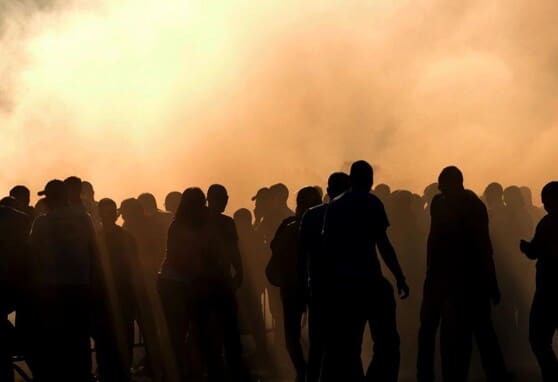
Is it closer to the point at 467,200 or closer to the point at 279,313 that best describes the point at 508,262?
the point at 279,313

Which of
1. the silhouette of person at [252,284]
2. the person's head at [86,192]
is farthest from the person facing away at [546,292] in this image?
the person's head at [86,192]

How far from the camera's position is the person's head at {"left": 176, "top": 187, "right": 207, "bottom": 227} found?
1139 cm

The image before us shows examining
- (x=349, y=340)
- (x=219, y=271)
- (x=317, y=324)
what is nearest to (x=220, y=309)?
(x=219, y=271)

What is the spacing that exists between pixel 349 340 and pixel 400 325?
5.86 metres

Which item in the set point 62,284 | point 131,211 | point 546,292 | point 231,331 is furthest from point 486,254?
point 131,211

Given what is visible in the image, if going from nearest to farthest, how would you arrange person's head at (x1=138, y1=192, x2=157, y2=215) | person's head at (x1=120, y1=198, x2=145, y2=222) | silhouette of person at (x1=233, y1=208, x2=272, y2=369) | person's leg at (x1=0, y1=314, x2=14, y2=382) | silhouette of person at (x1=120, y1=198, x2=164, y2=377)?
person's leg at (x1=0, y1=314, x2=14, y2=382)
silhouette of person at (x1=120, y1=198, x2=164, y2=377)
person's head at (x1=120, y1=198, x2=145, y2=222)
person's head at (x1=138, y1=192, x2=157, y2=215)
silhouette of person at (x1=233, y1=208, x2=272, y2=369)

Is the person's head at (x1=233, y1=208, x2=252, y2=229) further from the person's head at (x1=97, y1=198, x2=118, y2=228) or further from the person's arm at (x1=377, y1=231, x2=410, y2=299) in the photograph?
the person's arm at (x1=377, y1=231, x2=410, y2=299)

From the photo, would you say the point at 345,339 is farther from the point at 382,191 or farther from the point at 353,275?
the point at 382,191

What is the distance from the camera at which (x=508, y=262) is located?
1588cm

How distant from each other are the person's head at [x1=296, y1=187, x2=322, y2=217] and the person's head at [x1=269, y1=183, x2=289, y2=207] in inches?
139

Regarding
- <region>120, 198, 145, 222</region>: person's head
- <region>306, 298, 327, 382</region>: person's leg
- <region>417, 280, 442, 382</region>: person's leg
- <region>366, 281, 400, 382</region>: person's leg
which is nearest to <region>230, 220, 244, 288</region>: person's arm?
<region>306, 298, 327, 382</region>: person's leg

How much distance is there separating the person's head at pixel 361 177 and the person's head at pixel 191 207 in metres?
2.00

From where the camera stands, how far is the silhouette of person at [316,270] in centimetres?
1004

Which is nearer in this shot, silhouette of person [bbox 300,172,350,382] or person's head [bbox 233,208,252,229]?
silhouette of person [bbox 300,172,350,382]
